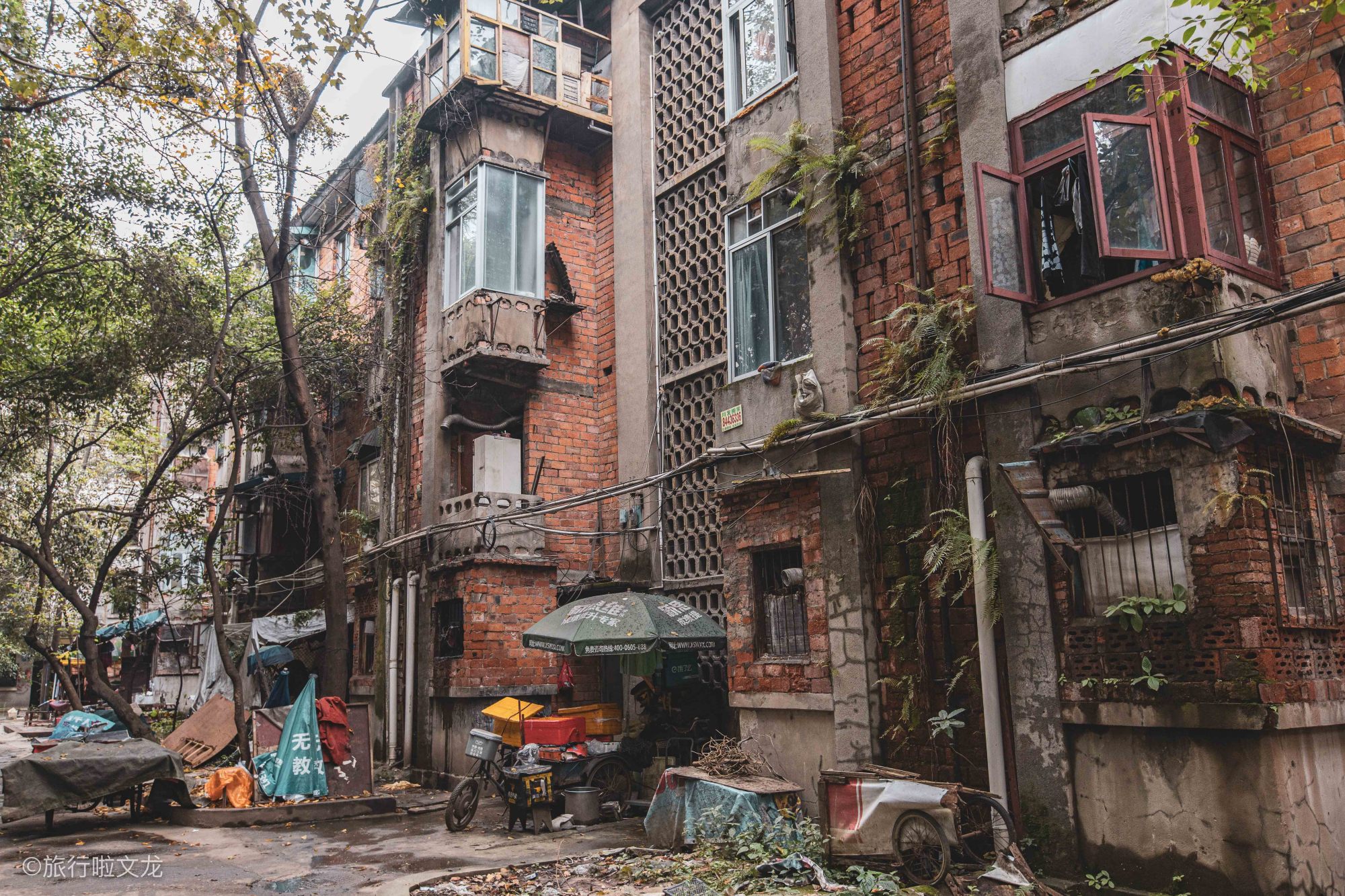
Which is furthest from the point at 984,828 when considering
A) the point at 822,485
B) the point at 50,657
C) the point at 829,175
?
the point at 50,657

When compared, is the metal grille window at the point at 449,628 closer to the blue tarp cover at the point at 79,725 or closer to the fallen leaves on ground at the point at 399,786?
the fallen leaves on ground at the point at 399,786

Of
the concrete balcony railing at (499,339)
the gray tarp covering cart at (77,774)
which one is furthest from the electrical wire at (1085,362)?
the gray tarp covering cart at (77,774)

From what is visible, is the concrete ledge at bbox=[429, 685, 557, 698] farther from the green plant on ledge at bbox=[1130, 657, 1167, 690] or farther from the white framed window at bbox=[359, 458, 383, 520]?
the green plant on ledge at bbox=[1130, 657, 1167, 690]

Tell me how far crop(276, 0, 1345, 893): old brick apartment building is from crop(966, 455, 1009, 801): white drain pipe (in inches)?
1.5

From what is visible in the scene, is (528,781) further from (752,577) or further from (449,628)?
(449,628)

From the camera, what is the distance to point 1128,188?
7.29 metres

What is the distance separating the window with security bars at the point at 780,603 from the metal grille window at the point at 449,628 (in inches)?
275

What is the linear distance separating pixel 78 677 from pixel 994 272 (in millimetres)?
37954

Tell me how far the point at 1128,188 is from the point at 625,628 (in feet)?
23.8

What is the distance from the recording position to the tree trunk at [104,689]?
1377cm

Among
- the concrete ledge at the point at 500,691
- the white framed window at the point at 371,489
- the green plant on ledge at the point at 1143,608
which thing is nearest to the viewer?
the green plant on ledge at the point at 1143,608

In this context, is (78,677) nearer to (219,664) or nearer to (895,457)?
(219,664)

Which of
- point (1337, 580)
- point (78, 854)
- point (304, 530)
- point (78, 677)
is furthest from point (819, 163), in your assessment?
point (78, 677)

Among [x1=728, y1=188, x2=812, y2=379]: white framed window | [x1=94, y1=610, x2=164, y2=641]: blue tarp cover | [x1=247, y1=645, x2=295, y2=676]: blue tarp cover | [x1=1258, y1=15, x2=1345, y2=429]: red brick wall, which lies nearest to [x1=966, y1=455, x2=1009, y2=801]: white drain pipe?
[x1=1258, y1=15, x2=1345, y2=429]: red brick wall
